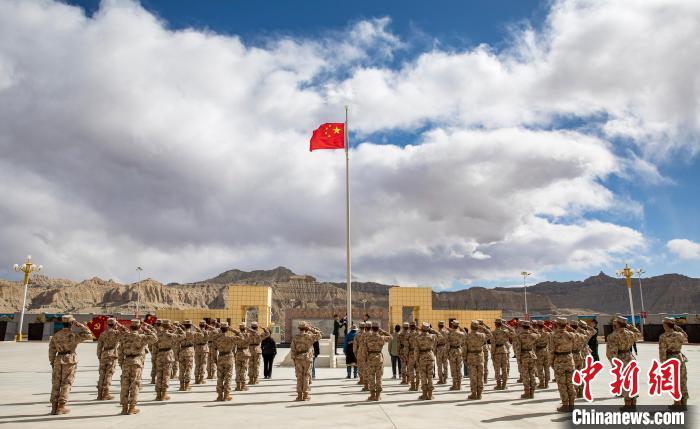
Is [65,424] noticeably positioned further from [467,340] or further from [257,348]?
[467,340]

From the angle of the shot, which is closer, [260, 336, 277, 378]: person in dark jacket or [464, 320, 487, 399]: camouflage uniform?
[464, 320, 487, 399]: camouflage uniform

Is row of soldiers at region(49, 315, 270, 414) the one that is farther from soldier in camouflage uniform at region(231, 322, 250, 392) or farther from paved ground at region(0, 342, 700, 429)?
paved ground at region(0, 342, 700, 429)

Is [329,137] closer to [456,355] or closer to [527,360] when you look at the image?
[456,355]

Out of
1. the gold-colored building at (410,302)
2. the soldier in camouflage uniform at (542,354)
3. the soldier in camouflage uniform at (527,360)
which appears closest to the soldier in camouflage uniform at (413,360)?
the soldier in camouflage uniform at (527,360)

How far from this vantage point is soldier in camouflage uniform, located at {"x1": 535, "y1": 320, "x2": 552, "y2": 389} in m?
13.4

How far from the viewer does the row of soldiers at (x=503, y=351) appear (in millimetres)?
10258

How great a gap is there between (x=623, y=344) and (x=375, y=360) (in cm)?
546

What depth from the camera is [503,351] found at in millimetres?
14078

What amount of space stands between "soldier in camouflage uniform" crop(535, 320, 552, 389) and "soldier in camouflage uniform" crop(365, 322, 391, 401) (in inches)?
164

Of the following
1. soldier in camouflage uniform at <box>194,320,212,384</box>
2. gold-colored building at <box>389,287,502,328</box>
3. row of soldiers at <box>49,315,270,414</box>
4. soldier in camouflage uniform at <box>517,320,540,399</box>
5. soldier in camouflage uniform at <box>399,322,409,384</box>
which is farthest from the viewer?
gold-colored building at <box>389,287,502,328</box>

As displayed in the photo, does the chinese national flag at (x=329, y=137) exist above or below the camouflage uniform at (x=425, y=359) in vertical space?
above

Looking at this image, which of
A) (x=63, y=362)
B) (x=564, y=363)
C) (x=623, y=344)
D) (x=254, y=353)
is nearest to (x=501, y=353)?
(x=564, y=363)

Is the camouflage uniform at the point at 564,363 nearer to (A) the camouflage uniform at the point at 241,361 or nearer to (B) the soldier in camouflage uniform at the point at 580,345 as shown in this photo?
(B) the soldier in camouflage uniform at the point at 580,345

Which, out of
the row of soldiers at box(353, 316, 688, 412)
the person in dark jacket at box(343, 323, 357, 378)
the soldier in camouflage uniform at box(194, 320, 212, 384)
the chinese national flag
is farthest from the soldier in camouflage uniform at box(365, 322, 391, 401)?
the chinese national flag
